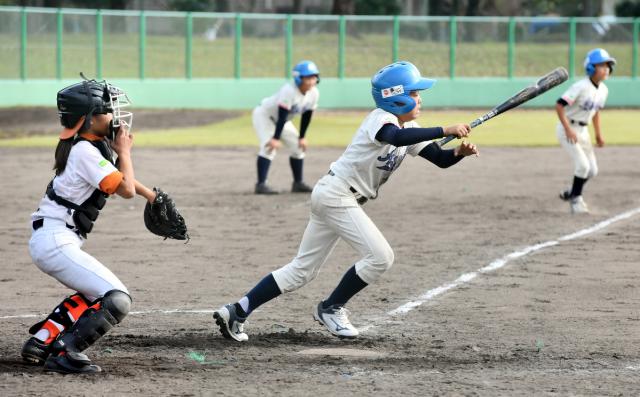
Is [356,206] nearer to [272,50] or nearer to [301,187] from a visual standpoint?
[301,187]

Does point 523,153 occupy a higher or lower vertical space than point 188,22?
lower

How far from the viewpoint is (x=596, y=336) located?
758cm

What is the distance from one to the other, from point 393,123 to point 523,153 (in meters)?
15.6

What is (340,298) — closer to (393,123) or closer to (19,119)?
(393,123)

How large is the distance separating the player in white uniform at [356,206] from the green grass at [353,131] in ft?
53.8

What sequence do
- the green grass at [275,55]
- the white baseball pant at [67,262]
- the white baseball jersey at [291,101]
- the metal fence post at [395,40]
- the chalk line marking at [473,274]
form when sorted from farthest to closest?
the metal fence post at [395,40] → the green grass at [275,55] → the white baseball jersey at [291,101] → the chalk line marking at [473,274] → the white baseball pant at [67,262]

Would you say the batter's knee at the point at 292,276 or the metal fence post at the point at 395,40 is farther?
the metal fence post at the point at 395,40

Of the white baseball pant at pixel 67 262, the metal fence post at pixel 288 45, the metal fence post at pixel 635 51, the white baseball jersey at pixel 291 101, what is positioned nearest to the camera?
the white baseball pant at pixel 67 262

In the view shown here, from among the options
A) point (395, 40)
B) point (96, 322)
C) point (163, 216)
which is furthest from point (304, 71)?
point (395, 40)

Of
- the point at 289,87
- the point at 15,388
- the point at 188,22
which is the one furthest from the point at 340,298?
the point at 188,22

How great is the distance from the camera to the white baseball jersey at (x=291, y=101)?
51.8 feet

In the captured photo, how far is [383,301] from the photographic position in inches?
349

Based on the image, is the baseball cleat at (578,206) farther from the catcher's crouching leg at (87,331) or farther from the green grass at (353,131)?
the green grass at (353,131)

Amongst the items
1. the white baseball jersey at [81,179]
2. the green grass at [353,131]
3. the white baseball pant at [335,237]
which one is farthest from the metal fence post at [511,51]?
the white baseball jersey at [81,179]
